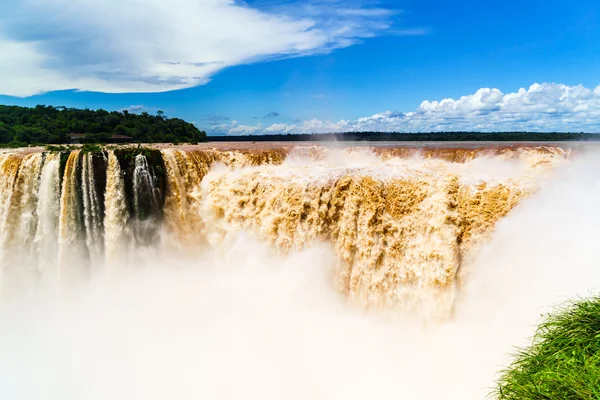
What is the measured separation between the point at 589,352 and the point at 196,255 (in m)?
13.0

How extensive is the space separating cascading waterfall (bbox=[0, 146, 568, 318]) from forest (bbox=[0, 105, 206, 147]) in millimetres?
17117

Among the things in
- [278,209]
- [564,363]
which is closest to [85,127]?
[278,209]

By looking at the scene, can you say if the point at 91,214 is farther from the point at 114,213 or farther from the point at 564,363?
the point at 564,363

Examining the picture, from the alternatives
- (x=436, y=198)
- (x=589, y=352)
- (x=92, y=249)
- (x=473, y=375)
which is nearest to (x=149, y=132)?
(x=92, y=249)

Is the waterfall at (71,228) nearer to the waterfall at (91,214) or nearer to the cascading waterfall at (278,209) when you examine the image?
the cascading waterfall at (278,209)

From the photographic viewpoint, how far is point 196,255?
50.8ft

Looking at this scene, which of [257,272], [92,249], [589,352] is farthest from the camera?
[92,249]

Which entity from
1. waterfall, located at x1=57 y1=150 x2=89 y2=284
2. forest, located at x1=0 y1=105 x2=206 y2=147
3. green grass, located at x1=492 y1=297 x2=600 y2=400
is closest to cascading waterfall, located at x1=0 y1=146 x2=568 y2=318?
waterfall, located at x1=57 y1=150 x2=89 y2=284

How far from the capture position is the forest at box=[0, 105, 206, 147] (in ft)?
100

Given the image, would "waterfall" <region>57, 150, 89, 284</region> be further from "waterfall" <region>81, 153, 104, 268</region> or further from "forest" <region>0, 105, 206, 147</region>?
"forest" <region>0, 105, 206, 147</region>

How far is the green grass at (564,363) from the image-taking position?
4844 millimetres

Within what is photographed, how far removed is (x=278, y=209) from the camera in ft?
45.2

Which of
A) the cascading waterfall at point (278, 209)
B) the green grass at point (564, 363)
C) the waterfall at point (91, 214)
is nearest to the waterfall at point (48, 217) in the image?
the cascading waterfall at point (278, 209)

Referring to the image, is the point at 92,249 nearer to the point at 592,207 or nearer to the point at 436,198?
the point at 436,198
